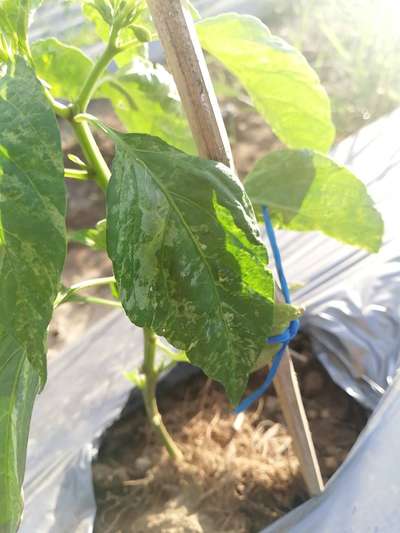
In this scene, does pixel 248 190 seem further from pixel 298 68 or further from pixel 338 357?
pixel 338 357

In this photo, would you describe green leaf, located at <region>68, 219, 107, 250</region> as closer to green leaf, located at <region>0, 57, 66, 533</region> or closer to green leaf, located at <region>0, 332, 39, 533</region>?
green leaf, located at <region>0, 332, 39, 533</region>

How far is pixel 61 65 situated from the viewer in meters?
0.88

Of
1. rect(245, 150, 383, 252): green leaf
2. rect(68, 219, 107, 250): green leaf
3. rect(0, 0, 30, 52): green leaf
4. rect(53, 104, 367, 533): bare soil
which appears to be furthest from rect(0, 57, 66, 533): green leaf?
rect(53, 104, 367, 533): bare soil

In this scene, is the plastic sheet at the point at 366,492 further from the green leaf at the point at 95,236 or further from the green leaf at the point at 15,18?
the green leaf at the point at 15,18

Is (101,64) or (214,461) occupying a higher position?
(101,64)

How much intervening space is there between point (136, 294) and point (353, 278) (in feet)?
2.60

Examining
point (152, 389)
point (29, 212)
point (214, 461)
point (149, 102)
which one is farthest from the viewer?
point (214, 461)

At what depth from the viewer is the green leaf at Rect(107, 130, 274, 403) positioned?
627 mm

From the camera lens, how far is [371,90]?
99.1 inches

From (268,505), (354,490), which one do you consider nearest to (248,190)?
(354,490)

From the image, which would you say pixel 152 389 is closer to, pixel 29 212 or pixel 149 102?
pixel 149 102

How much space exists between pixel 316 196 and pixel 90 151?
0.30 m

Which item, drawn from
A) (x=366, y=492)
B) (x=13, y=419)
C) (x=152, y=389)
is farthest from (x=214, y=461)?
(x=13, y=419)

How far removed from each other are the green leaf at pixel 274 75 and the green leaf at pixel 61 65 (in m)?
0.18
